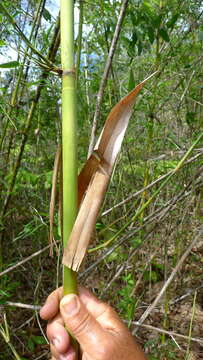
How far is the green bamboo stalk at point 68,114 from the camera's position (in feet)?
2.02

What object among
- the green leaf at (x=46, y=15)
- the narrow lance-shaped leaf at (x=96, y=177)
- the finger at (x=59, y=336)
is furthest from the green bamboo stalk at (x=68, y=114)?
the green leaf at (x=46, y=15)

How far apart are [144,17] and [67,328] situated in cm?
114

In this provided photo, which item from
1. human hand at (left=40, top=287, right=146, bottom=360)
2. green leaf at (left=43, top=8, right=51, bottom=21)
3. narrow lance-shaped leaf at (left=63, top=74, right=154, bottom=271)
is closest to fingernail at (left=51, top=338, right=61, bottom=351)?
human hand at (left=40, top=287, right=146, bottom=360)

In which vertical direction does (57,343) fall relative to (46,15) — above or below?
below

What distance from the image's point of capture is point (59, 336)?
74 centimetres

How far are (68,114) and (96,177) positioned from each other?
148mm

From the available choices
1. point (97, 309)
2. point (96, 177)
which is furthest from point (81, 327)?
point (96, 177)

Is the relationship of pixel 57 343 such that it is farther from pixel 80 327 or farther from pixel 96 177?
pixel 96 177

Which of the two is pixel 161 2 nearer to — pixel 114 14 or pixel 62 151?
pixel 114 14

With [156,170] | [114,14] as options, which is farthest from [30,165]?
[114,14]

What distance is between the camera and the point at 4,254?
5.82 ft

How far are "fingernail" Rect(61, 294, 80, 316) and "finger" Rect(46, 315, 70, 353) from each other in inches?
3.0

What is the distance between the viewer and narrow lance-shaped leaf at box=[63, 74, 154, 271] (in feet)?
2.04

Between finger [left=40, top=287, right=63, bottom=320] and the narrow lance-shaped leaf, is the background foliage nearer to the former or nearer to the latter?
finger [left=40, top=287, right=63, bottom=320]
